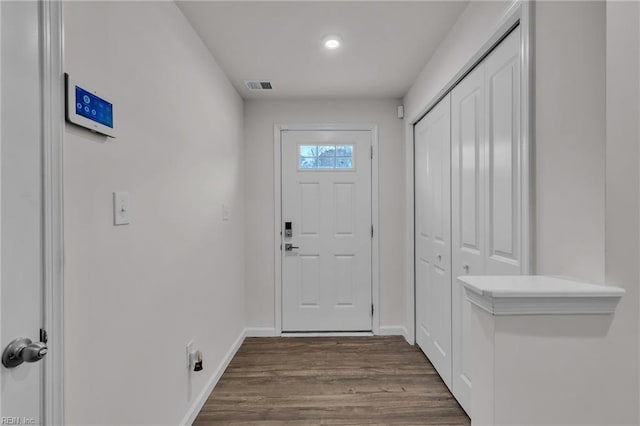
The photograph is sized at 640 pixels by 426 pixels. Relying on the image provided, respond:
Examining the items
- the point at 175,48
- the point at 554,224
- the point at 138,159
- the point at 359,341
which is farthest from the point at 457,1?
the point at 359,341

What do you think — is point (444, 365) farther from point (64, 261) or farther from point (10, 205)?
point (10, 205)

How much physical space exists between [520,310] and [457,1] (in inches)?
67.2

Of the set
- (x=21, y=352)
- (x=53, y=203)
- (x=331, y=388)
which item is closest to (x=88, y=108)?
(x=53, y=203)

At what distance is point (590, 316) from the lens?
2.89ft

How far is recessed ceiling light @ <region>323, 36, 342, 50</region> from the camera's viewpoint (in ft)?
7.03

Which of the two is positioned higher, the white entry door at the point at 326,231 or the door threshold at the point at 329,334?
the white entry door at the point at 326,231

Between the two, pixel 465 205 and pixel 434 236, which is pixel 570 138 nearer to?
pixel 465 205

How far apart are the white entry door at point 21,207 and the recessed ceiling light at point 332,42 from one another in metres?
1.60

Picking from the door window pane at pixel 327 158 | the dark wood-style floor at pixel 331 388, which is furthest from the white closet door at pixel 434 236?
the door window pane at pixel 327 158

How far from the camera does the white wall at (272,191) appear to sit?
3.33 meters

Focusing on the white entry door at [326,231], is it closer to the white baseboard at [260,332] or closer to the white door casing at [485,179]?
the white baseboard at [260,332]

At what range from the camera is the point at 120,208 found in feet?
4.16

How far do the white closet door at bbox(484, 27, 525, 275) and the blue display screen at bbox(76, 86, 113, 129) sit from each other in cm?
161

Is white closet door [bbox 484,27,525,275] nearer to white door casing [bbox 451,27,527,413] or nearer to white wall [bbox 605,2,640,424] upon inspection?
white door casing [bbox 451,27,527,413]
